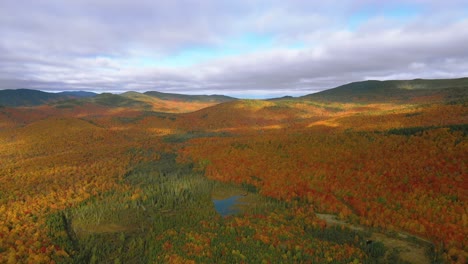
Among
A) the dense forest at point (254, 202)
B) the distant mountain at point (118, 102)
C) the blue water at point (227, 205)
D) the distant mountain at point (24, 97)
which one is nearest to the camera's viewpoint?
the dense forest at point (254, 202)

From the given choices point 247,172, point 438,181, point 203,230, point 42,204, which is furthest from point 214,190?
point 438,181

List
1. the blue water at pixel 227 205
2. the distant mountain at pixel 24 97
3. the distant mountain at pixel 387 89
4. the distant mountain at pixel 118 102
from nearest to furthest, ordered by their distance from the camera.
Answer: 1. the blue water at pixel 227 205
2. the distant mountain at pixel 387 89
3. the distant mountain at pixel 118 102
4. the distant mountain at pixel 24 97

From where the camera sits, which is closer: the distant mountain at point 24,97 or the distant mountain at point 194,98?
the distant mountain at point 24,97

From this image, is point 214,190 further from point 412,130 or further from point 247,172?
point 412,130

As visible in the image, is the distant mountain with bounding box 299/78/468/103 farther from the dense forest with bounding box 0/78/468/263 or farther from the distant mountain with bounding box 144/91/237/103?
the dense forest with bounding box 0/78/468/263

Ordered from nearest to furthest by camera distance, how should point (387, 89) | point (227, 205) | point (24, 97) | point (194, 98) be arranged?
1. point (227, 205)
2. point (387, 89)
3. point (24, 97)
4. point (194, 98)

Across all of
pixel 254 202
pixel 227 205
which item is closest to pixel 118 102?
pixel 227 205

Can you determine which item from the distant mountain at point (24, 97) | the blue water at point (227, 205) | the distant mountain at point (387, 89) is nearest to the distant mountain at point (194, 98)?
the distant mountain at point (24, 97)

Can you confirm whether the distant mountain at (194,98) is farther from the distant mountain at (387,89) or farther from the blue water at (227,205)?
the blue water at (227,205)

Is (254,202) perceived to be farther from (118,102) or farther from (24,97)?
(24,97)
